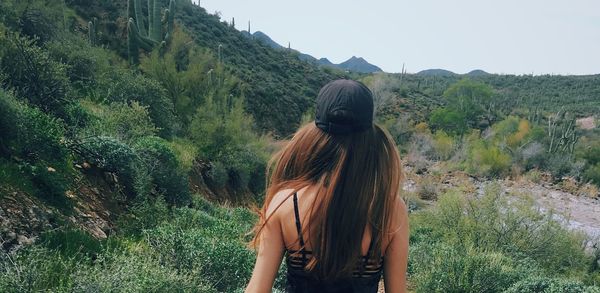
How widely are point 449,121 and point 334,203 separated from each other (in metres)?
49.5

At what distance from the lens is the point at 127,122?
10914mm

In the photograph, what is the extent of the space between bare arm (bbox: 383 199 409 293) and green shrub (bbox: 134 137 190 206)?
8805 mm

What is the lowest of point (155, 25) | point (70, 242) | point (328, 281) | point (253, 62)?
point (70, 242)

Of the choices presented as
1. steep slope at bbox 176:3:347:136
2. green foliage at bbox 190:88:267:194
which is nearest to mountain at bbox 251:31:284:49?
steep slope at bbox 176:3:347:136

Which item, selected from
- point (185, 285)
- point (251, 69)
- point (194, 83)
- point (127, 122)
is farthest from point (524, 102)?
point (185, 285)

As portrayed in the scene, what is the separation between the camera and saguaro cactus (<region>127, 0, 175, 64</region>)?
21741 mm

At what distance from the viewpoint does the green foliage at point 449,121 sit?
4789cm

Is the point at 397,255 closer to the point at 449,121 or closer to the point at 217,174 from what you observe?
the point at 217,174

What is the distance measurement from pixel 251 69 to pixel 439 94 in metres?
35.4

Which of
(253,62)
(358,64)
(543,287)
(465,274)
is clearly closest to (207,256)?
(465,274)

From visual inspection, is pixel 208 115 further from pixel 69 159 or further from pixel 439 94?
pixel 439 94

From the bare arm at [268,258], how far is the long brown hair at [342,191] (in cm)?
4

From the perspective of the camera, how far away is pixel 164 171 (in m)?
10.7

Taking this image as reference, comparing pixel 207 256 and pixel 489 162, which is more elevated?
pixel 207 256
